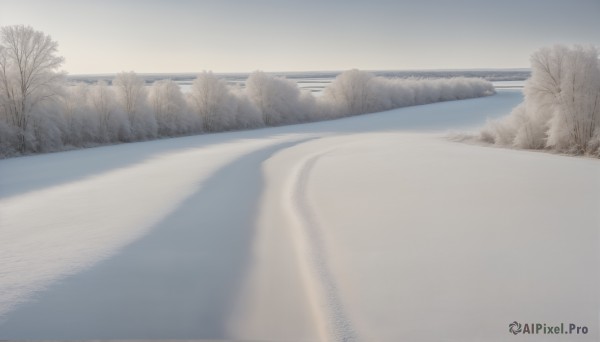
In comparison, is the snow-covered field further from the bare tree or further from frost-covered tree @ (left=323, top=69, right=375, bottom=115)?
frost-covered tree @ (left=323, top=69, right=375, bottom=115)

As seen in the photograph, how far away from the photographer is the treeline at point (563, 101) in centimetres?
1264

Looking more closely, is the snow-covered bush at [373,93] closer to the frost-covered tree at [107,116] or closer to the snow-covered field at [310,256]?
the frost-covered tree at [107,116]

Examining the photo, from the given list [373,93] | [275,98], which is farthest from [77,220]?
[373,93]

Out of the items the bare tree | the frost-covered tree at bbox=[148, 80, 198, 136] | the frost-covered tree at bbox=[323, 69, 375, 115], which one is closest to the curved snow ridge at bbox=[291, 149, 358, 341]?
the bare tree

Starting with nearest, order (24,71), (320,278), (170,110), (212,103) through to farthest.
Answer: (320,278) < (24,71) < (170,110) < (212,103)

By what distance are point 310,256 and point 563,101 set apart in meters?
11.3

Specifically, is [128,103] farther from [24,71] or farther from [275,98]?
[275,98]

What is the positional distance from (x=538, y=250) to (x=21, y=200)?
8.68 meters

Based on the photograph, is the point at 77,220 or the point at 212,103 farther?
the point at 212,103

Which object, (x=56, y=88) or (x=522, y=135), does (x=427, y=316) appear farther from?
(x=56, y=88)

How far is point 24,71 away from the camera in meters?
19.8

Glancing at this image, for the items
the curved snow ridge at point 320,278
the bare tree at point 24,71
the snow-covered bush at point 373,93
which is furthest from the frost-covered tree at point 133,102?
the curved snow ridge at point 320,278

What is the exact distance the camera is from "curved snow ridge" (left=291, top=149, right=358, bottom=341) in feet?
11.0

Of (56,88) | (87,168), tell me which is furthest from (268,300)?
(56,88)
